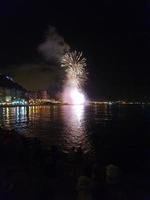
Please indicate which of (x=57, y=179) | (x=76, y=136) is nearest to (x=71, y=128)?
(x=76, y=136)

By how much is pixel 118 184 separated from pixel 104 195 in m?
4.65

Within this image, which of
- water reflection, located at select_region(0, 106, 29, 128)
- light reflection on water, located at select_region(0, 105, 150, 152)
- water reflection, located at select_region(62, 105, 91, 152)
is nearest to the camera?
water reflection, located at select_region(62, 105, 91, 152)

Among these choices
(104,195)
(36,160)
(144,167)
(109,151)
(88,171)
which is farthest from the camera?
(109,151)

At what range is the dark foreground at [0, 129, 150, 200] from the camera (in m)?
10.9

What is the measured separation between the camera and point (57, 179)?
48.5ft

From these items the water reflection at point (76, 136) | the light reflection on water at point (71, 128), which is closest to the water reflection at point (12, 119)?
the light reflection on water at point (71, 128)

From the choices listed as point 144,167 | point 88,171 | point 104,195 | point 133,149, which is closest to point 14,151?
point 88,171

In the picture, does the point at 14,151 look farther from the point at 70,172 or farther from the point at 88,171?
the point at 88,171

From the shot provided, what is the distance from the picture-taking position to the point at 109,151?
32812 mm

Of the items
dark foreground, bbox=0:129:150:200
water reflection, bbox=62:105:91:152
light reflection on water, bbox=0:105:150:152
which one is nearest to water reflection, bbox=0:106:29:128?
light reflection on water, bbox=0:105:150:152

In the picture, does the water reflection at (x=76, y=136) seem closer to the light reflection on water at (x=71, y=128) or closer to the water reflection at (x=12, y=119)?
the light reflection on water at (x=71, y=128)

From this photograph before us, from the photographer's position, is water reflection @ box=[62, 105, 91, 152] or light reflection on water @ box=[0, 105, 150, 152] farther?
light reflection on water @ box=[0, 105, 150, 152]

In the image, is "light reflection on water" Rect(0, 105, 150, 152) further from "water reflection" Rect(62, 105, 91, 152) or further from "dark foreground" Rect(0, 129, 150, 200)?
"dark foreground" Rect(0, 129, 150, 200)

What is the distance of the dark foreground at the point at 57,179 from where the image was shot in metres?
10.9
